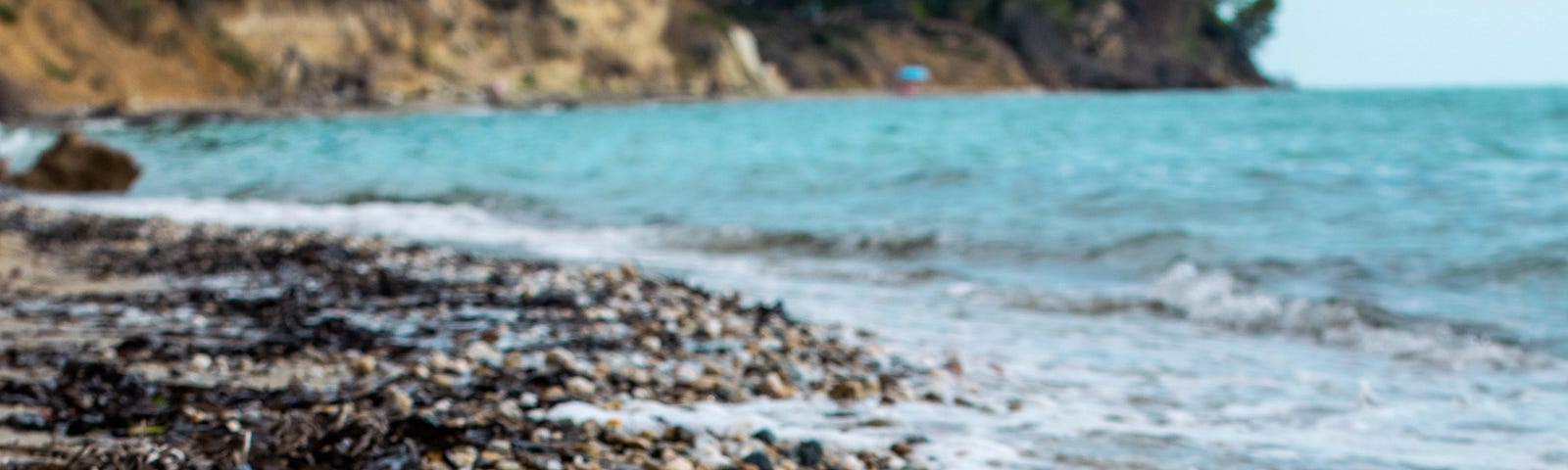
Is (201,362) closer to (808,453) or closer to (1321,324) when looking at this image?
(808,453)

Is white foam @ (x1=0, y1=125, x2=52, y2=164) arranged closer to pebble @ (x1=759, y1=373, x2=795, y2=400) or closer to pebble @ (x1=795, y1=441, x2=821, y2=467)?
pebble @ (x1=759, y1=373, x2=795, y2=400)

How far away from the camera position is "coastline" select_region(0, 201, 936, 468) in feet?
12.5

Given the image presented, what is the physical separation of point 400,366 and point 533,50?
68308 mm

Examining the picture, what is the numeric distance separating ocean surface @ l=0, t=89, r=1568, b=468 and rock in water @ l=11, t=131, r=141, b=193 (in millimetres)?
1233

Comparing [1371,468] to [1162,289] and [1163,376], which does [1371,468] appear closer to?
[1163,376]

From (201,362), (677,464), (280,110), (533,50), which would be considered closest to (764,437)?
(677,464)

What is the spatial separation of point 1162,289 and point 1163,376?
310cm

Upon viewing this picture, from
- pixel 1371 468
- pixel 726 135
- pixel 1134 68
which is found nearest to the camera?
pixel 1371 468

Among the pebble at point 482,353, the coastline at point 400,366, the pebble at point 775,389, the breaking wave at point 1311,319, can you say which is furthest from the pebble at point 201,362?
the breaking wave at point 1311,319

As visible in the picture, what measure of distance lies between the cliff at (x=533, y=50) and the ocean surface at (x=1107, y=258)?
3121cm

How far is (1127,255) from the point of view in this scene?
406 inches

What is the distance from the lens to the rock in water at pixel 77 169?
1831cm

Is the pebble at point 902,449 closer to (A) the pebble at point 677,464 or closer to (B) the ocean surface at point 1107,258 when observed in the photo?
(B) the ocean surface at point 1107,258

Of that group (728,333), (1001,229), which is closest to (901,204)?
(1001,229)
